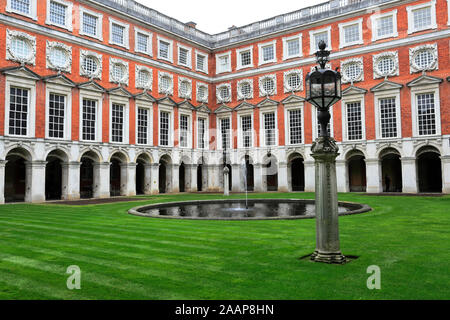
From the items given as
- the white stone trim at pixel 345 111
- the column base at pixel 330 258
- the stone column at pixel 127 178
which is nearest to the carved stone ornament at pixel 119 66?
the stone column at pixel 127 178

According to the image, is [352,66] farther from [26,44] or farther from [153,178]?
[26,44]

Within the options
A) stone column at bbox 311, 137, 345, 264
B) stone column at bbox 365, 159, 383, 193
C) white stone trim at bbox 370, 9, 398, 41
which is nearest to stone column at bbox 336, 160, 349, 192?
stone column at bbox 365, 159, 383, 193

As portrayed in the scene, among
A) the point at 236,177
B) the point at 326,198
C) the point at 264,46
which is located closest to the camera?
the point at 326,198

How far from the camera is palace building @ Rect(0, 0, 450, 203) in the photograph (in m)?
27.0

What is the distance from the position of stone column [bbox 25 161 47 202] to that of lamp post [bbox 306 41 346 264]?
24.3m

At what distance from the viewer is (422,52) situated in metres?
30.2

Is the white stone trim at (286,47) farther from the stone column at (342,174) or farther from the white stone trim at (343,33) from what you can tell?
the stone column at (342,174)

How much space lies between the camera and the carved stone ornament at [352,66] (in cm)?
3291

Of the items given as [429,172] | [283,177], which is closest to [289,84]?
[283,177]

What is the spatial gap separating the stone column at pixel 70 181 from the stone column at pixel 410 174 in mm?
27085

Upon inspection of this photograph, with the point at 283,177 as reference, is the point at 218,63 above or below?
above

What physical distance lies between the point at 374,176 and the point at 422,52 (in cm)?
1113

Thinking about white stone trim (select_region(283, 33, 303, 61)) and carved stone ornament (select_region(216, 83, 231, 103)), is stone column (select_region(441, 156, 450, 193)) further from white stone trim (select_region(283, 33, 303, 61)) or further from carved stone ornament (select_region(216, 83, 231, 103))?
carved stone ornament (select_region(216, 83, 231, 103))

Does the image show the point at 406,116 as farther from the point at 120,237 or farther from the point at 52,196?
the point at 52,196
